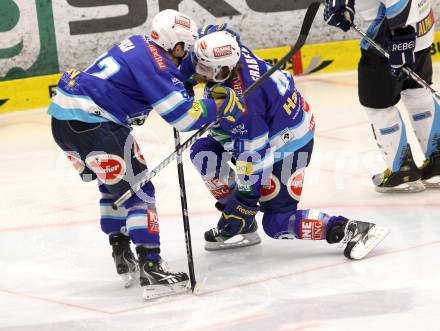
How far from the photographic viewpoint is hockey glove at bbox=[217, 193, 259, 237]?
4.51 metres

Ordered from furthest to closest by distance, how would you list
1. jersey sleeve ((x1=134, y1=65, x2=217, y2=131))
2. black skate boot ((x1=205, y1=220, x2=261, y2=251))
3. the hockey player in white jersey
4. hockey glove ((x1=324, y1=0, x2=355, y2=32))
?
hockey glove ((x1=324, y1=0, x2=355, y2=32)) → the hockey player in white jersey → black skate boot ((x1=205, y1=220, x2=261, y2=251)) → jersey sleeve ((x1=134, y1=65, x2=217, y2=131))

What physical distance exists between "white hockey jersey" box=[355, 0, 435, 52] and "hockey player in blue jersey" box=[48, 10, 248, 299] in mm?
1353

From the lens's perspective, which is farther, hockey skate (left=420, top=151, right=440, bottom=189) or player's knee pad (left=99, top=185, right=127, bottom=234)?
hockey skate (left=420, top=151, right=440, bottom=189)

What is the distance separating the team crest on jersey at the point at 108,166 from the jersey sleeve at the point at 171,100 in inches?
10.6

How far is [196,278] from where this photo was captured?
171 inches

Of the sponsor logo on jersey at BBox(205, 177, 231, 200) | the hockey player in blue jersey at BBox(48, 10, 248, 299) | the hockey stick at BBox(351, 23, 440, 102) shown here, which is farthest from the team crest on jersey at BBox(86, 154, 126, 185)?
the hockey stick at BBox(351, 23, 440, 102)

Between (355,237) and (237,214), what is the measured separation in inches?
20.2

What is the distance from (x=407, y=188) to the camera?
5.52 meters

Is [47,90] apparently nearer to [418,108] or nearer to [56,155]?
[56,155]

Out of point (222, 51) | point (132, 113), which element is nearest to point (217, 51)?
point (222, 51)

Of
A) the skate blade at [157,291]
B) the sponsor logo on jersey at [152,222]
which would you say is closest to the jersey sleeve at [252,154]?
the sponsor logo on jersey at [152,222]

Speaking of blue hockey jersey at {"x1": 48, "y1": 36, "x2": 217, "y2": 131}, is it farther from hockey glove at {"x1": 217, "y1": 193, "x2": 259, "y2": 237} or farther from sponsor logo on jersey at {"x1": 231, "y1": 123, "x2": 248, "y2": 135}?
hockey glove at {"x1": 217, "y1": 193, "x2": 259, "y2": 237}

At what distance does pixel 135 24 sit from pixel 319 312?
4677 millimetres

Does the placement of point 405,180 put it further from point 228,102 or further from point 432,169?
point 228,102
